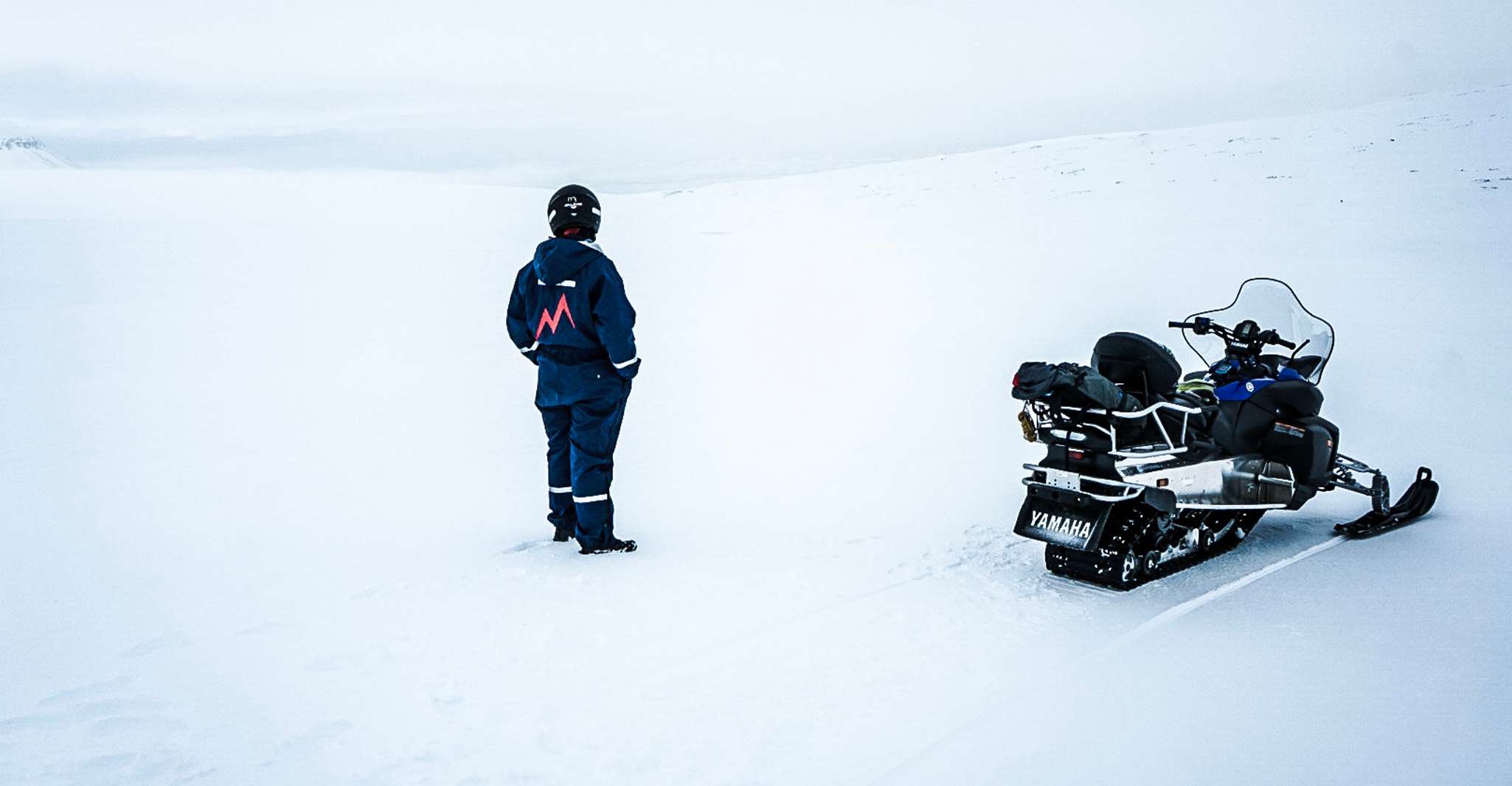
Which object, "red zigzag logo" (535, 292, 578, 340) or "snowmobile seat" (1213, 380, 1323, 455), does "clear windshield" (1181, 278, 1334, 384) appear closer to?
"snowmobile seat" (1213, 380, 1323, 455)

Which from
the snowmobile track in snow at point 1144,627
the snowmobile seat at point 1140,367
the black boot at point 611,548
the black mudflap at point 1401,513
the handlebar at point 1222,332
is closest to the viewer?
the snowmobile track in snow at point 1144,627

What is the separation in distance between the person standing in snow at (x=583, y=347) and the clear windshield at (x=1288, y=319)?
308cm

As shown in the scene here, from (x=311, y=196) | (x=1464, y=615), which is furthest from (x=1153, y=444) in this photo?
(x=311, y=196)

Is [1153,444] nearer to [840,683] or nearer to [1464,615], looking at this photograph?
[1464,615]

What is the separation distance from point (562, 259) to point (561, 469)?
1063 millimetres

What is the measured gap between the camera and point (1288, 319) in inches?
217

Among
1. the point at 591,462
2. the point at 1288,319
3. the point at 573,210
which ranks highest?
the point at 573,210

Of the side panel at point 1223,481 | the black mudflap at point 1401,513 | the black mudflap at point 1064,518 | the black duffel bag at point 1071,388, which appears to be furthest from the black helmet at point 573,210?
the black mudflap at point 1401,513

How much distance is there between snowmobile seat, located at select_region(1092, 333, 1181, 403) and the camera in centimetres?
461

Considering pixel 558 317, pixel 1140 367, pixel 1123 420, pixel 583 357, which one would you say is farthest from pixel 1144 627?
pixel 558 317

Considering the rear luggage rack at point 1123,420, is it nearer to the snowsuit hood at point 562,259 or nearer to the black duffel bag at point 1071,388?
the black duffel bag at point 1071,388

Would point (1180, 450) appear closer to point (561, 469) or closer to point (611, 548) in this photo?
point (611, 548)

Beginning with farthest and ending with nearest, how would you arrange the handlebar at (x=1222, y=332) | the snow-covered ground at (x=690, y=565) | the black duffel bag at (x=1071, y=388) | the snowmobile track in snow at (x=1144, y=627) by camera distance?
1. the handlebar at (x=1222, y=332)
2. the black duffel bag at (x=1071, y=388)
3. the snow-covered ground at (x=690, y=565)
4. the snowmobile track in snow at (x=1144, y=627)

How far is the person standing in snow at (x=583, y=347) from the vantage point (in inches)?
189
